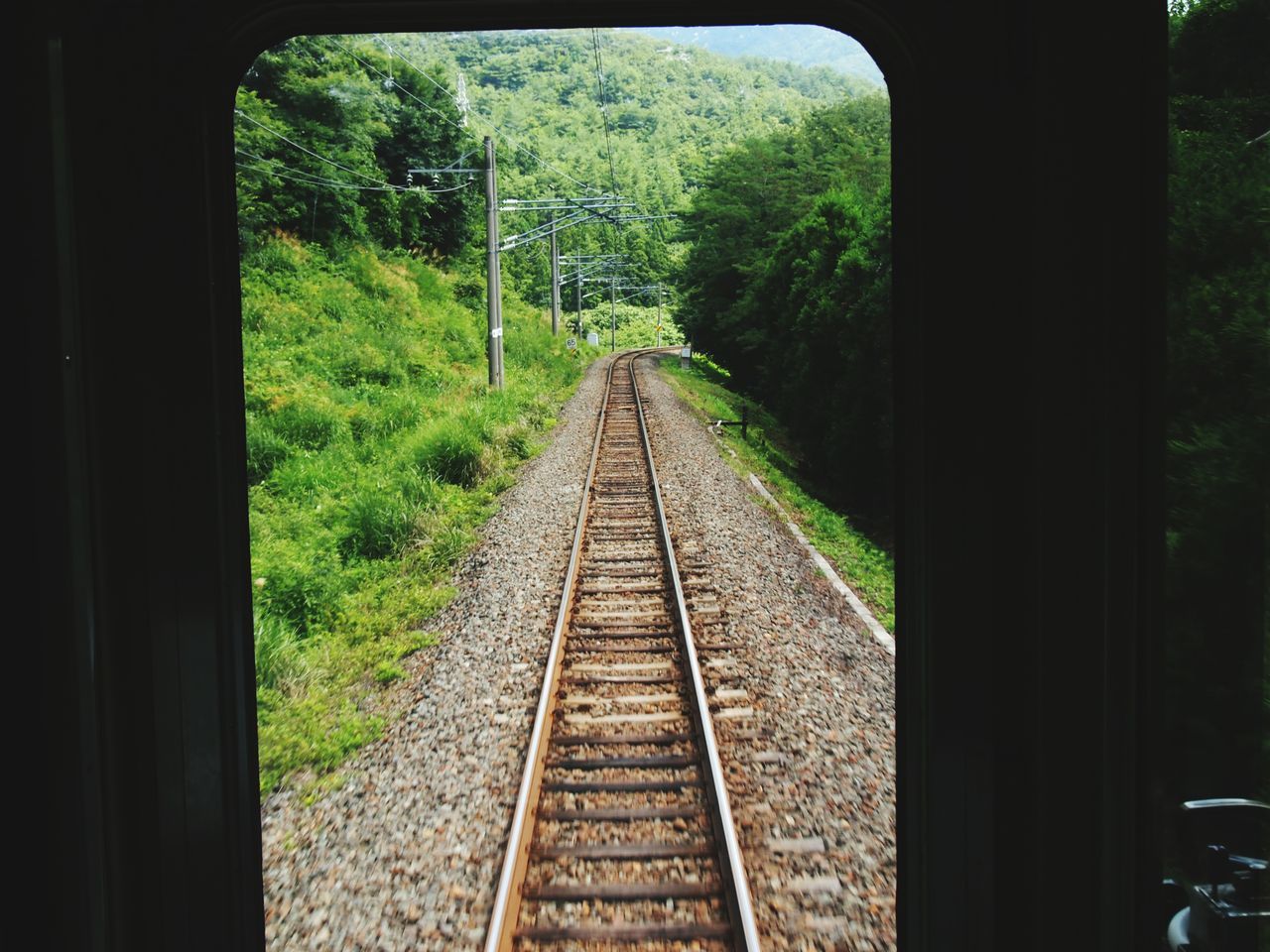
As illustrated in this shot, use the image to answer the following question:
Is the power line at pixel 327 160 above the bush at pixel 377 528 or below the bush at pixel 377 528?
above

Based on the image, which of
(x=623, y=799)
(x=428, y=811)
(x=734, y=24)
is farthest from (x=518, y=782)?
(x=734, y=24)

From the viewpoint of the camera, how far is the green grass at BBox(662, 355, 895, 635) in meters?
7.64

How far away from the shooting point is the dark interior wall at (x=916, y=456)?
1333 millimetres

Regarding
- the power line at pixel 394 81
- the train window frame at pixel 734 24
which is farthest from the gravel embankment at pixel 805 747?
the power line at pixel 394 81

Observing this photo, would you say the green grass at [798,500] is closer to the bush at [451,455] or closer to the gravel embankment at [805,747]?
the gravel embankment at [805,747]

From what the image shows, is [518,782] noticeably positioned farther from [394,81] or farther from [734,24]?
[394,81]

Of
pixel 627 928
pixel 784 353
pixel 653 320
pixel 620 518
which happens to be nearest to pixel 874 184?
pixel 784 353

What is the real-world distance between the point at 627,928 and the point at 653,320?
51230 millimetres

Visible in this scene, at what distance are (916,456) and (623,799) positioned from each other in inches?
101

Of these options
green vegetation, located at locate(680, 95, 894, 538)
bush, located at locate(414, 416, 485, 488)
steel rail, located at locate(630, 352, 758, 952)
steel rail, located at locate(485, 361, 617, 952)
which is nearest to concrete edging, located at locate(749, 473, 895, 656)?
green vegetation, located at locate(680, 95, 894, 538)

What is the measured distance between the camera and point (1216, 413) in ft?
4.43

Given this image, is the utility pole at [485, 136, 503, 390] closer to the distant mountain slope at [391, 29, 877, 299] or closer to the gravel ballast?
the gravel ballast

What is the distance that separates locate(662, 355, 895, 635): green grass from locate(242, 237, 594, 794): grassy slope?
2.96 m

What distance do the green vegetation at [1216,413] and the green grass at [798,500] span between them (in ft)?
11.0
